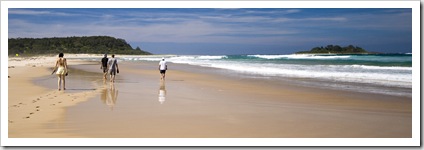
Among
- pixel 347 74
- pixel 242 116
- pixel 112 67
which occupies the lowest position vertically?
pixel 242 116

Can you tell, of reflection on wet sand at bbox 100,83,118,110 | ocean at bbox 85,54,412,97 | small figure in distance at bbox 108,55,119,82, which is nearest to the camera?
reflection on wet sand at bbox 100,83,118,110

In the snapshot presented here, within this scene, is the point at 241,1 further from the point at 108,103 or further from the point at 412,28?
the point at 108,103

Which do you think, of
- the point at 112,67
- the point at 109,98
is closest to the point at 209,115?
the point at 109,98

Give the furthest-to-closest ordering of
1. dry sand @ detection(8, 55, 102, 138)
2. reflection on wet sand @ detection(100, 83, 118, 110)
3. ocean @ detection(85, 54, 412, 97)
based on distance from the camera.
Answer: ocean @ detection(85, 54, 412, 97), reflection on wet sand @ detection(100, 83, 118, 110), dry sand @ detection(8, 55, 102, 138)

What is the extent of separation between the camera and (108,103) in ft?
32.2

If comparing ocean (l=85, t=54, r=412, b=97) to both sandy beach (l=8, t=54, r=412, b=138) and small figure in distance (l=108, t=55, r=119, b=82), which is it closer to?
sandy beach (l=8, t=54, r=412, b=138)

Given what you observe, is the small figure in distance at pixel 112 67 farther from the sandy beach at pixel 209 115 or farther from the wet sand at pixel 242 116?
the wet sand at pixel 242 116

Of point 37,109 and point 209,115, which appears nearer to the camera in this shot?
point 209,115

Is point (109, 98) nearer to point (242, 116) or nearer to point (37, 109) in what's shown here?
point (37, 109)

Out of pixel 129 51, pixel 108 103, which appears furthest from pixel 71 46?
pixel 108 103

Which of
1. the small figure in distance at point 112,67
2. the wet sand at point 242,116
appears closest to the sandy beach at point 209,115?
the wet sand at point 242,116

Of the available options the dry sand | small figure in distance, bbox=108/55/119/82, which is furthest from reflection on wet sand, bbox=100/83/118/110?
small figure in distance, bbox=108/55/119/82

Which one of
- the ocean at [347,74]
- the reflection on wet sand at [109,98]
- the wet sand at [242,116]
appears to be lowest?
the wet sand at [242,116]

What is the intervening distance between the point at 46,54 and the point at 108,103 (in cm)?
7021
